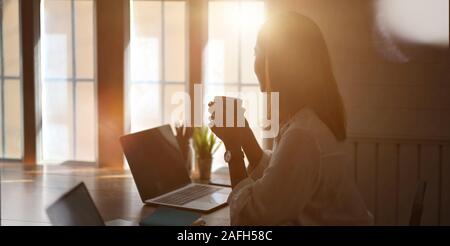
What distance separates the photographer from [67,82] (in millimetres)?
1988

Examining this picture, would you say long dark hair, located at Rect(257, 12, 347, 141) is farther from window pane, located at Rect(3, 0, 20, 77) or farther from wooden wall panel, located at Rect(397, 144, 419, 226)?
wooden wall panel, located at Rect(397, 144, 419, 226)

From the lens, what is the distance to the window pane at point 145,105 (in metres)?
2.19

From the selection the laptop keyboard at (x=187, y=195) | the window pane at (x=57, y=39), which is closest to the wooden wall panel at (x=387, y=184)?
the laptop keyboard at (x=187, y=195)

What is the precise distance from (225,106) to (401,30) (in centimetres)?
127

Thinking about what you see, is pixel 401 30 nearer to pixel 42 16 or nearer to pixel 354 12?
pixel 354 12

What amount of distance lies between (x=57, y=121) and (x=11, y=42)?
13.1 inches

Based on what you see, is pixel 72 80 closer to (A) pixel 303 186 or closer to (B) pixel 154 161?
(B) pixel 154 161

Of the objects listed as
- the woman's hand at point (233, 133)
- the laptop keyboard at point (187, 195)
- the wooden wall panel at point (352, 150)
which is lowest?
the laptop keyboard at point (187, 195)

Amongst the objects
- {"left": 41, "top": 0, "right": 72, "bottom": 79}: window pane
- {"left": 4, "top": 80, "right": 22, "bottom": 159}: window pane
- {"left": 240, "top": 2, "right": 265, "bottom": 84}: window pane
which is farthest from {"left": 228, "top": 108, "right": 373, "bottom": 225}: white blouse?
{"left": 240, "top": 2, "right": 265, "bottom": 84}: window pane

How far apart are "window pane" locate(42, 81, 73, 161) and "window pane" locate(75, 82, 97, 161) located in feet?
0.11

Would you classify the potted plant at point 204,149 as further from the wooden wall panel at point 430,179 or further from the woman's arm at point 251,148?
the wooden wall panel at point 430,179

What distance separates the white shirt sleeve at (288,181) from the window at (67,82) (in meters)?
0.89
